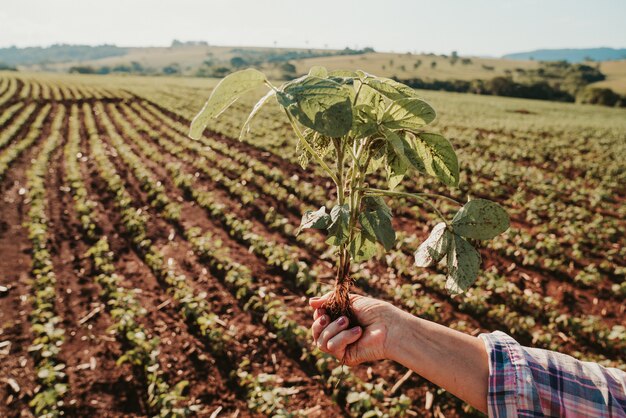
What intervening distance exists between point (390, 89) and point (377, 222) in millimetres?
426

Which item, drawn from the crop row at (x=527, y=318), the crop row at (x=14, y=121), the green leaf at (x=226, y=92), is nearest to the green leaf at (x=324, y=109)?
the green leaf at (x=226, y=92)

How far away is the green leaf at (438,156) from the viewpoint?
114cm

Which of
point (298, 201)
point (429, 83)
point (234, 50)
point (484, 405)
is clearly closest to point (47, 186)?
point (298, 201)

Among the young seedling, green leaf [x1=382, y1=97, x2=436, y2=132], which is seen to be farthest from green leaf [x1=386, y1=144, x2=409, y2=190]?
green leaf [x1=382, y1=97, x2=436, y2=132]

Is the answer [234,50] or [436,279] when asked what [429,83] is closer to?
[436,279]

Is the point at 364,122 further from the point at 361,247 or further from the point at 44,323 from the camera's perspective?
the point at 44,323

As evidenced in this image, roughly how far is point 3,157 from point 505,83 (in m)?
56.4

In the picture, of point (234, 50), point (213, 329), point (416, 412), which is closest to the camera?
point (416, 412)

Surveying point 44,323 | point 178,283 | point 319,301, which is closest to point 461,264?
point 319,301

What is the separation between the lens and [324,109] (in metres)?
0.96

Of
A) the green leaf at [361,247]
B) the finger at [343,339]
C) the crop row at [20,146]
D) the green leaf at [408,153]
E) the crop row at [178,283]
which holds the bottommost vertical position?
the crop row at [178,283]

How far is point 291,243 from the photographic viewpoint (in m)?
6.61

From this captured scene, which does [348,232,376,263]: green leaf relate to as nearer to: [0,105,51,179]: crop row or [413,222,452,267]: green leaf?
[413,222,452,267]: green leaf

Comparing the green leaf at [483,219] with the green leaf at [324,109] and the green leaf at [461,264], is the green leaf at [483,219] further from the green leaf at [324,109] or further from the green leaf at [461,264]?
the green leaf at [324,109]
